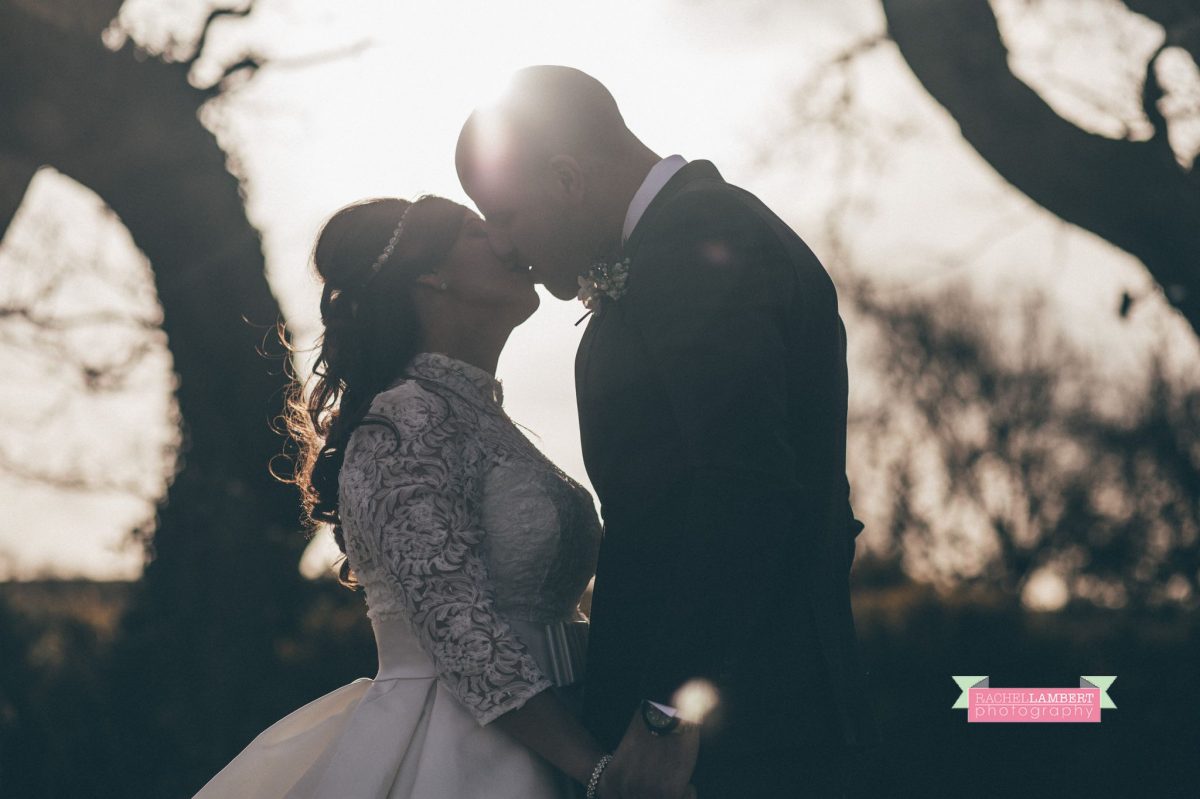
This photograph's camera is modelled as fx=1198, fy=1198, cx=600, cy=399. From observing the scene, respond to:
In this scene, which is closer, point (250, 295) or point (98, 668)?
point (250, 295)

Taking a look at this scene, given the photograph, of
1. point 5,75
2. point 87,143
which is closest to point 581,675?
point 87,143

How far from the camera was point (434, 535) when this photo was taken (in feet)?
9.24

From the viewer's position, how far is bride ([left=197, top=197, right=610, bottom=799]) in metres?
2.78

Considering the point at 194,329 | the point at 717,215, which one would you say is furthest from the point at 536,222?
the point at 194,329

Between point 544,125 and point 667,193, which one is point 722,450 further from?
point 544,125

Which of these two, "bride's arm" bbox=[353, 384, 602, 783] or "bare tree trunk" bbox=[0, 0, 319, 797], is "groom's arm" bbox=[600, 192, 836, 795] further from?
"bare tree trunk" bbox=[0, 0, 319, 797]

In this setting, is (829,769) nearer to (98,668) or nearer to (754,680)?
A: (754,680)

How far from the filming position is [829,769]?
101 inches

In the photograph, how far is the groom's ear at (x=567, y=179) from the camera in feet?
9.38

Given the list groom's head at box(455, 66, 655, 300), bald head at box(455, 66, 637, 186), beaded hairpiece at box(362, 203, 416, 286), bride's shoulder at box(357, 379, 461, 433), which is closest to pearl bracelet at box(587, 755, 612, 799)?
bride's shoulder at box(357, 379, 461, 433)

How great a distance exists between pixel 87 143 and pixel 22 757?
11.8 feet

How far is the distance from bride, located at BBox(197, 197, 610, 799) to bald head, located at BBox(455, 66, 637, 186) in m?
0.57
